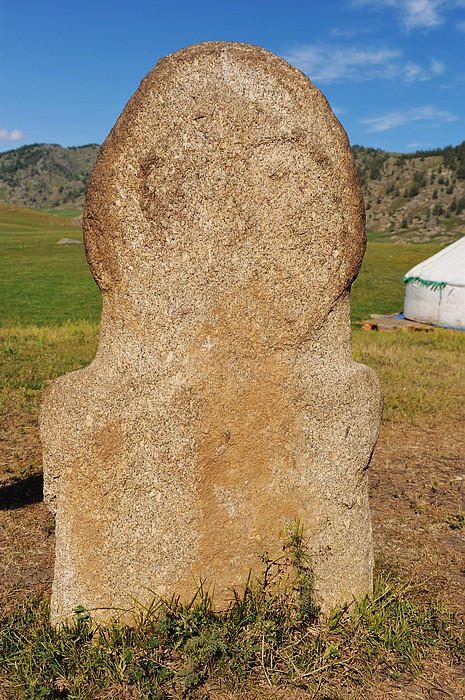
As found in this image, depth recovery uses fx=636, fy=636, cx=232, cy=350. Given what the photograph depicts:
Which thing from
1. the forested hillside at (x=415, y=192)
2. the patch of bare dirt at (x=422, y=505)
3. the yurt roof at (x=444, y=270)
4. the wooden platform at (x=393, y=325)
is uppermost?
the forested hillside at (x=415, y=192)

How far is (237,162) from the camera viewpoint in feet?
9.64

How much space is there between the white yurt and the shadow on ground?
13.2m

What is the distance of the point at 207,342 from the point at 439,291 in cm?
1461

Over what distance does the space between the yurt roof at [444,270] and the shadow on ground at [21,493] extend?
13198 millimetres

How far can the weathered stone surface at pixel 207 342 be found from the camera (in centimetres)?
288

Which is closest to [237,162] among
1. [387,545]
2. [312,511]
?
[312,511]

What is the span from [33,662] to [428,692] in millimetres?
1722

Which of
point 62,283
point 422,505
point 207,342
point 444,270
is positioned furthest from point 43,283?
point 207,342

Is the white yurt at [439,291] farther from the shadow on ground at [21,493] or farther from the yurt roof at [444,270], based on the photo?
the shadow on ground at [21,493]

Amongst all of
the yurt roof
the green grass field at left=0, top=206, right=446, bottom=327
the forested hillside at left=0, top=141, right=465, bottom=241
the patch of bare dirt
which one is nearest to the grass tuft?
the patch of bare dirt

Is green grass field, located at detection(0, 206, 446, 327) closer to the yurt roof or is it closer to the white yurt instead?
the white yurt

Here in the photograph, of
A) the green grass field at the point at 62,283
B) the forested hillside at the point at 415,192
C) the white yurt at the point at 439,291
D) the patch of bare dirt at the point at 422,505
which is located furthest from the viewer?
the forested hillside at the point at 415,192

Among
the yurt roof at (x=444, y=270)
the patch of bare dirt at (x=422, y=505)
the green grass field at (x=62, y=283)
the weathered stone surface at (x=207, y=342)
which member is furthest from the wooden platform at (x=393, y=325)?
the weathered stone surface at (x=207, y=342)

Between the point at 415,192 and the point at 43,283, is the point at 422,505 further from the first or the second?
the point at 415,192
